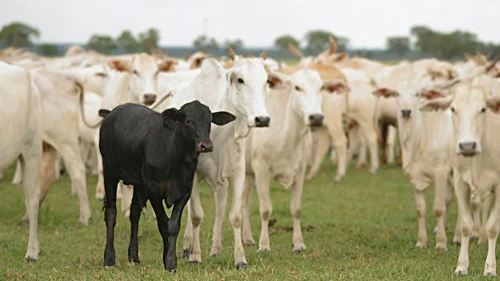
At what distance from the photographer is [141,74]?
12.7m

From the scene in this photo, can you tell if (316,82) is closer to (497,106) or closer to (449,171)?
(449,171)

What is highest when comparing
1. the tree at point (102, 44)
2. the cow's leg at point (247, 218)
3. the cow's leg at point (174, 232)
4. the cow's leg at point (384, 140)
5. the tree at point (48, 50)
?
the cow's leg at point (174, 232)

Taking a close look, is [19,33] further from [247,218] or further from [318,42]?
[247,218]

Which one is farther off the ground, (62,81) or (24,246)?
(62,81)

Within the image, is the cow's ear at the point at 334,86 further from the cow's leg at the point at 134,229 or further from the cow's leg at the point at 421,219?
the cow's leg at the point at 134,229

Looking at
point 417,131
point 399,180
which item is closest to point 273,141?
point 417,131

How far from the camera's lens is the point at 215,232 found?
8.98 metres

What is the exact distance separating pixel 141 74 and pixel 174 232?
566 centimetres

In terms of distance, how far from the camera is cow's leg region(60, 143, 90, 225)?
1118 cm

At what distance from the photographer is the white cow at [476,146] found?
318 inches

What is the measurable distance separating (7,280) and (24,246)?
2.24m

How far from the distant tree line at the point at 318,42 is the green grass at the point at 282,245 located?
48823 mm

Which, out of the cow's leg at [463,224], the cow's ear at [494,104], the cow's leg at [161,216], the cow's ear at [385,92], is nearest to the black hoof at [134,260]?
the cow's leg at [161,216]

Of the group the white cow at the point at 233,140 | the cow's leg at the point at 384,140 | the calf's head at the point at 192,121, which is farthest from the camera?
the cow's leg at the point at 384,140
